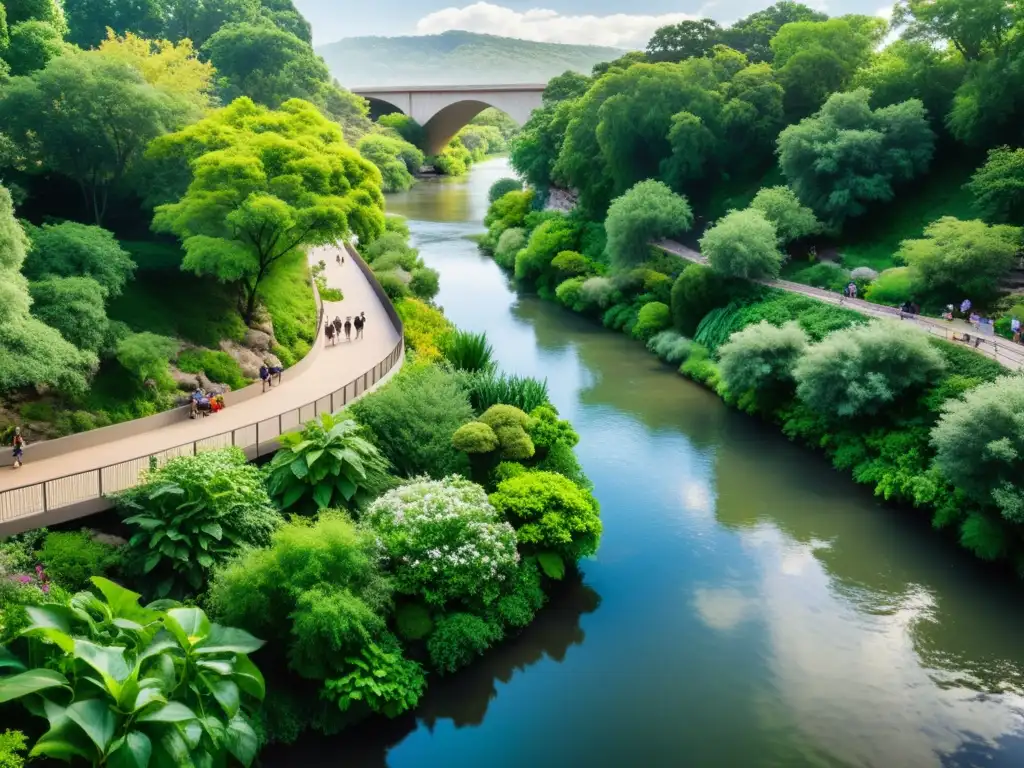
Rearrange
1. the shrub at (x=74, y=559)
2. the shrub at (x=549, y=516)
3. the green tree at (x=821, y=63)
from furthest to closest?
1. the green tree at (x=821, y=63)
2. the shrub at (x=549, y=516)
3. the shrub at (x=74, y=559)

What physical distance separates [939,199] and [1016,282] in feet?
37.8

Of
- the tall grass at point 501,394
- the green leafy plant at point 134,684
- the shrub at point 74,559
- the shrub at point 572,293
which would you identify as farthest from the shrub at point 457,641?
the shrub at point 572,293

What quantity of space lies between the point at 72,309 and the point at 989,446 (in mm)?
24678

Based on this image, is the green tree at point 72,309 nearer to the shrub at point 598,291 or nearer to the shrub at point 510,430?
the shrub at point 510,430

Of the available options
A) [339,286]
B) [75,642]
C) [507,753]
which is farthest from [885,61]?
[75,642]

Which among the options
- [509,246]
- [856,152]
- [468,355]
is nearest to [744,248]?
[856,152]

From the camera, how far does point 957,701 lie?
65.2ft

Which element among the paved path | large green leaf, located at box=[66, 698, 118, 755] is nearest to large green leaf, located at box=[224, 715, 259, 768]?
large green leaf, located at box=[66, 698, 118, 755]

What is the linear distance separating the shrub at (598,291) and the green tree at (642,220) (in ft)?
4.63

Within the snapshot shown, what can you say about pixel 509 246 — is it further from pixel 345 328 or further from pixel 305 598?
pixel 305 598

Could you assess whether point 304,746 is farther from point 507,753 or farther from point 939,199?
point 939,199

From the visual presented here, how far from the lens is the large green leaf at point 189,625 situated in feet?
51.5

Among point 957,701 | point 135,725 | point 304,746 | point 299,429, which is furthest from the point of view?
point 299,429

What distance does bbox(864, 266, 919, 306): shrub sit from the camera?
39.7 metres
